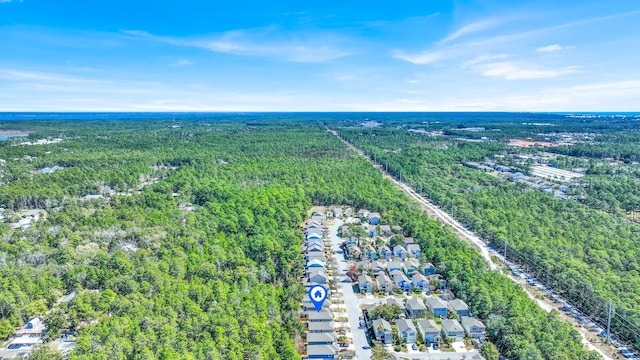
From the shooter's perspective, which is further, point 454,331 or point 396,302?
point 396,302

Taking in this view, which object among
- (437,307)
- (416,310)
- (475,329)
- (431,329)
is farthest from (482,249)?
(431,329)

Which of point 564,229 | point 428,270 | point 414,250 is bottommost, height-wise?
point 428,270

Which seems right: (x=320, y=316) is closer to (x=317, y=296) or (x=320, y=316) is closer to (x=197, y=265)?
(x=317, y=296)

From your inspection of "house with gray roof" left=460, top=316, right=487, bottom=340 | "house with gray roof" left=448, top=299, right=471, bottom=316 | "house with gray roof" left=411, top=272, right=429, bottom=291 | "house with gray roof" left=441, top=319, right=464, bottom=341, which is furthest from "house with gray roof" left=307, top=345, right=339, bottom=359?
"house with gray roof" left=411, top=272, right=429, bottom=291

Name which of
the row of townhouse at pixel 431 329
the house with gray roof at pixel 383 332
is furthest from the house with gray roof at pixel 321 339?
the row of townhouse at pixel 431 329

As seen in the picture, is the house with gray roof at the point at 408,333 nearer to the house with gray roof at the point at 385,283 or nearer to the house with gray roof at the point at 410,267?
the house with gray roof at the point at 385,283

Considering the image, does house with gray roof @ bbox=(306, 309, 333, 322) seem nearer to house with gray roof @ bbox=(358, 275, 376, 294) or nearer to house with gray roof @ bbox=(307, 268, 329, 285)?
house with gray roof @ bbox=(307, 268, 329, 285)

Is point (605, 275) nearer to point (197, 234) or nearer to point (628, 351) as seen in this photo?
point (628, 351)
